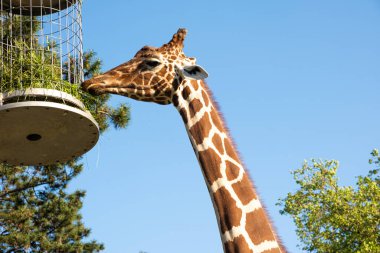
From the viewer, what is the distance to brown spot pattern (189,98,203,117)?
6.92 metres

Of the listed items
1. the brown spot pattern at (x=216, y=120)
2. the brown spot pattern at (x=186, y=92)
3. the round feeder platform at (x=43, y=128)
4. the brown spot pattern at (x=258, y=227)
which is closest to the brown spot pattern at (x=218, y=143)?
the brown spot pattern at (x=216, y=120)

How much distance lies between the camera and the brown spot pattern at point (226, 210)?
6157 mm

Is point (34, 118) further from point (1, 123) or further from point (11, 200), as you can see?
point (11, 200)

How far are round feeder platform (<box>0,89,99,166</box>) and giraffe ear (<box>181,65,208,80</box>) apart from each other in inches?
52.6

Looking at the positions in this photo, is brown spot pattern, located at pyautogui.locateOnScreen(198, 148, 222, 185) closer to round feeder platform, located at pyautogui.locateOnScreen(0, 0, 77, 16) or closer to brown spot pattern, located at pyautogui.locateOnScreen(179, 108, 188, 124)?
brown spot pattern, located at pyautogui.locateOnScreen(179, 108, 188, 124)

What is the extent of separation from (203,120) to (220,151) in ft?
1.32

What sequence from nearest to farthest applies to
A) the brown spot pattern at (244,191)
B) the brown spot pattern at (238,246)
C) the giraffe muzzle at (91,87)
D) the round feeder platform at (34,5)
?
the brown spot pattern at (238,246)
the brown spot pattern at (244,191)
the giraffe muzzle at (91,87)
the round feeder platform at (34,5)

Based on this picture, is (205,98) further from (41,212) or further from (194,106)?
(41,212)

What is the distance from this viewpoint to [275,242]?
6.10 meters

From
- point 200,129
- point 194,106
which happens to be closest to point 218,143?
point 200,129

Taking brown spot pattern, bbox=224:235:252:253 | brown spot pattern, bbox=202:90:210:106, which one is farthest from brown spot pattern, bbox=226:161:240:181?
brown spot pattern, bbox=202:90:210:106

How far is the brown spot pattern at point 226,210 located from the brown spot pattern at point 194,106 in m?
0.94

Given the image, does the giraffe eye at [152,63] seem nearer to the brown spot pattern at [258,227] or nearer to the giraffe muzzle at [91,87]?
the giraffe muzzle at [91,87]

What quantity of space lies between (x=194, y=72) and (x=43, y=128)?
6.58 feet
